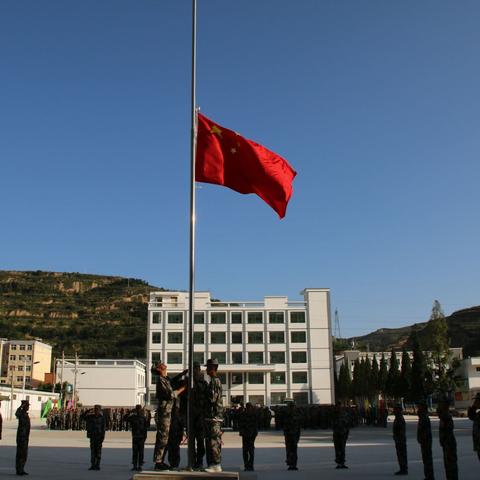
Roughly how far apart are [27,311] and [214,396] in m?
178

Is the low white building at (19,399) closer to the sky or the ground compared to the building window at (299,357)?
closer to the ground

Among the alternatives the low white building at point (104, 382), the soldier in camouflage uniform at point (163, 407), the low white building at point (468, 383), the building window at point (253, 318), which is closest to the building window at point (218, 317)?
the building window at point (253, 318)

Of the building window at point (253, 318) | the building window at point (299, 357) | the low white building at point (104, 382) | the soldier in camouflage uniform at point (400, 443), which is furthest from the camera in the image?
the building window at point (253, 318)

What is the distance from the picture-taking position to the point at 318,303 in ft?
231

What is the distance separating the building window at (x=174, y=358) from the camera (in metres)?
68.0

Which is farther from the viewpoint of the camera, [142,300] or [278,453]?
[142,300]

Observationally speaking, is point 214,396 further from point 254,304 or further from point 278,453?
point 254,304

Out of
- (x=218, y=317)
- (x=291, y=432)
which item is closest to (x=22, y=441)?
(x=291, y=432)

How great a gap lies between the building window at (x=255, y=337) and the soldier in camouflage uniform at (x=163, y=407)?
59.4 m

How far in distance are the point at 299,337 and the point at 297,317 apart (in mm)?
2293

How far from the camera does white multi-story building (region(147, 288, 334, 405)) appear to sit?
68188 millimetres

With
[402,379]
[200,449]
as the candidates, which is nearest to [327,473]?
[200,449]

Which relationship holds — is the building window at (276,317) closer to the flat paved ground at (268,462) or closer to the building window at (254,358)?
the building window at (254,358)

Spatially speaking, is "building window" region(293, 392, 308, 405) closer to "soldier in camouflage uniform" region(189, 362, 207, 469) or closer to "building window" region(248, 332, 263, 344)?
"building window" region(248, 332, 263, 344)
